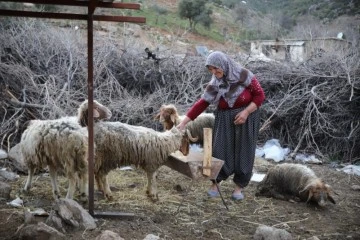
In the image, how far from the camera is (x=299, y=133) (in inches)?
386

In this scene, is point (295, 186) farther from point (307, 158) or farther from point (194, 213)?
point (307, 158)

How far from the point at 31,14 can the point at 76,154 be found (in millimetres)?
1719

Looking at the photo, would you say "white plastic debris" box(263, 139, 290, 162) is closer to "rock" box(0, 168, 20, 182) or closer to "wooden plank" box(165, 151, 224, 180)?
"wooden plank" box(165, 151, 224, 180)

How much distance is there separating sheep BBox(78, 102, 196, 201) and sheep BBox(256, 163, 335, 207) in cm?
160

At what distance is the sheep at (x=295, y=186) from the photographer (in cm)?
600

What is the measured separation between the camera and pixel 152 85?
1078cm

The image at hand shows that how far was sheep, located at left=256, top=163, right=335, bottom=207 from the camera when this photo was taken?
19.7 ft

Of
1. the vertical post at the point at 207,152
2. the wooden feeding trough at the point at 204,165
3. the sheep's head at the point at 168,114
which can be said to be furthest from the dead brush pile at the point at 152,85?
the vertical post at the point at 207,152

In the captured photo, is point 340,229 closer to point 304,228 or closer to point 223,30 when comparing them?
point 304,228

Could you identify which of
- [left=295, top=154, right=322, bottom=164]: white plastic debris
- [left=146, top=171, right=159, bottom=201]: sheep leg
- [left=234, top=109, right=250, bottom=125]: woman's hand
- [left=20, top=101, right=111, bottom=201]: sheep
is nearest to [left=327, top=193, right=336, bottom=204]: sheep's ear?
[left=234, top=109, right=250, bottom=125]: woman's hand

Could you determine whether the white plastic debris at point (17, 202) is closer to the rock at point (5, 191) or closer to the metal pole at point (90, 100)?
the rock at point (5, 191)

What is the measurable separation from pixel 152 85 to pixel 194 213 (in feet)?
18.5

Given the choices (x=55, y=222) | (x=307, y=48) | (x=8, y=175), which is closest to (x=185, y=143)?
(x=55, y=222)

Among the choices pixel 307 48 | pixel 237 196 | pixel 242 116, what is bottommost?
pixel 237 196
